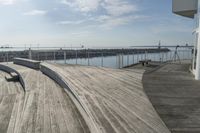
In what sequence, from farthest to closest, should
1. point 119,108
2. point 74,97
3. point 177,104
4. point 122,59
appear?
point 122,59, point 74,97, point 177,104, point 119,108

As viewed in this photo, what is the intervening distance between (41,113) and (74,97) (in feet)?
2.50

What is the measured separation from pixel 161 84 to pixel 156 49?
318 inches

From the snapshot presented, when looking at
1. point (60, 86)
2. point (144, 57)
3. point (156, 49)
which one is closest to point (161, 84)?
point (60, 86)

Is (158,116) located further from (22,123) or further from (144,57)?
(144,57)

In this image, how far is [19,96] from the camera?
4.39 metres

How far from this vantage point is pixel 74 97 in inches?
151

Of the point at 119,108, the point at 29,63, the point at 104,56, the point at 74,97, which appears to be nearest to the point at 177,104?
the point at 119,108

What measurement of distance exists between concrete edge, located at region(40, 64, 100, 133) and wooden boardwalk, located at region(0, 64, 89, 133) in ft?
0.23

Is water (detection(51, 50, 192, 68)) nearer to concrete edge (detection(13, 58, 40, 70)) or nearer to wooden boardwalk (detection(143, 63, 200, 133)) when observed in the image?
concrete edge (detection(13, 58, 40, 70))

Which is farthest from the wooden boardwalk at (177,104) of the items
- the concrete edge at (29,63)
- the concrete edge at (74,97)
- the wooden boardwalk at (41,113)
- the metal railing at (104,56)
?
the concrete edge at (29,63)

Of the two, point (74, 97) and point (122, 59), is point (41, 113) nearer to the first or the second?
point (74, 97)

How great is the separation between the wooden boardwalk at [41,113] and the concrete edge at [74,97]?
0.23 ft

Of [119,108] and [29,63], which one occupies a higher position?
[29,63]

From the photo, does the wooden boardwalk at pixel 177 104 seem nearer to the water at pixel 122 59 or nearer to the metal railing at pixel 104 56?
the water at pixel 122 59
